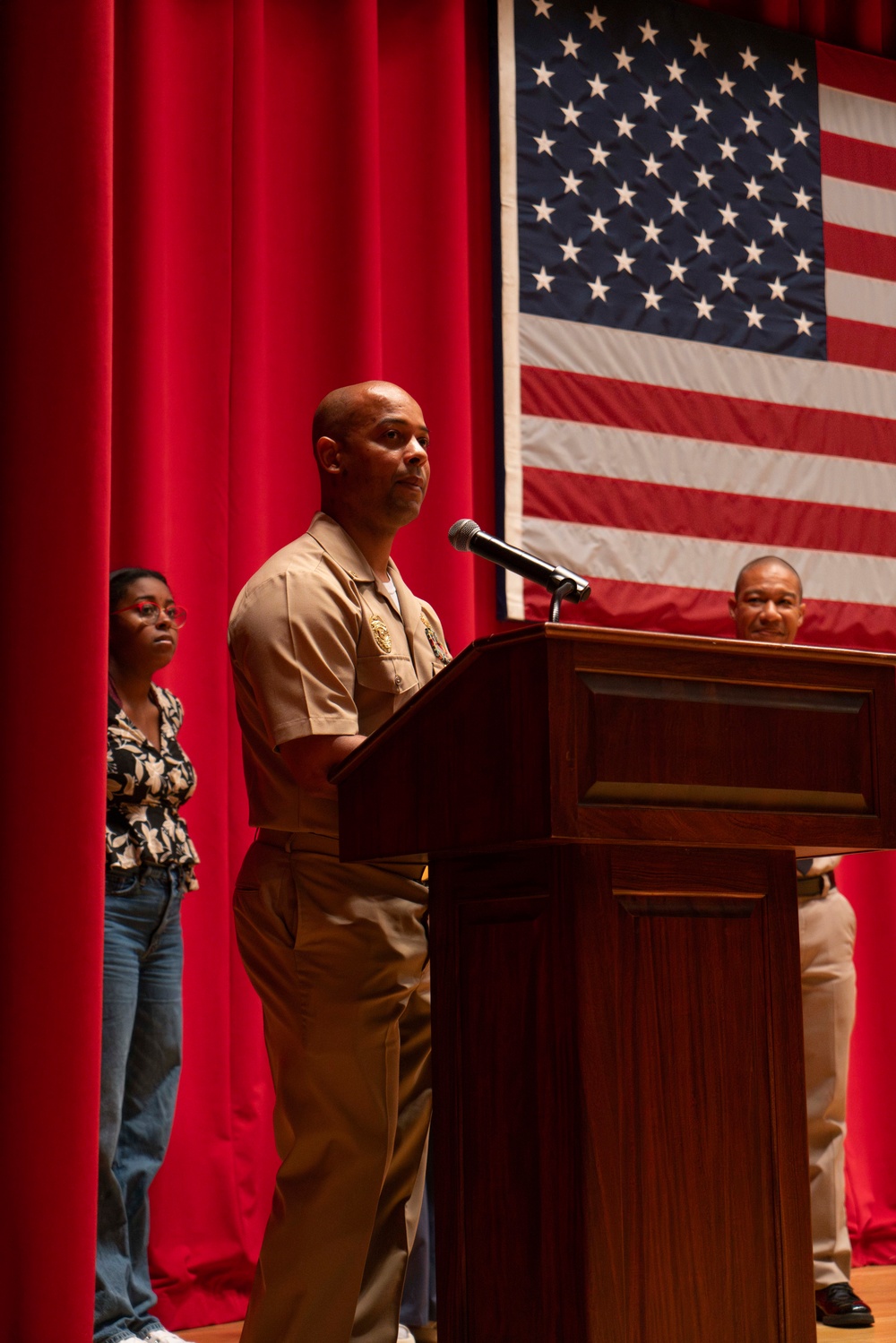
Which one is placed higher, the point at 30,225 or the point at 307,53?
the point at 307,53

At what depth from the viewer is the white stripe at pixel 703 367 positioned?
4.22 m

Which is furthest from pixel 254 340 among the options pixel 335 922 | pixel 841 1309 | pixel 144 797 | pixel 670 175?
pixel 841 1309

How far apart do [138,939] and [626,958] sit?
1625 millimetres

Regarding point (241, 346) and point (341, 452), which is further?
point (241, 346)

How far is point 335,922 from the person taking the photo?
6.82ft

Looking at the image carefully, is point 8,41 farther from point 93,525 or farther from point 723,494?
point 723,494

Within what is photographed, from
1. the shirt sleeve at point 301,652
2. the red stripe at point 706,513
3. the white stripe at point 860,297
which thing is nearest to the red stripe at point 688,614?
the red stripe at point 706,513

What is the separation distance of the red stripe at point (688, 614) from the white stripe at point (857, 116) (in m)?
1.57

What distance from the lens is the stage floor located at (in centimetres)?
318

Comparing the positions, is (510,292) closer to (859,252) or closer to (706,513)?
(706,513)

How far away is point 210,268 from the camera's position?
376 cm

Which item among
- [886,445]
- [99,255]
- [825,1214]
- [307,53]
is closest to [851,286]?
[886,445]

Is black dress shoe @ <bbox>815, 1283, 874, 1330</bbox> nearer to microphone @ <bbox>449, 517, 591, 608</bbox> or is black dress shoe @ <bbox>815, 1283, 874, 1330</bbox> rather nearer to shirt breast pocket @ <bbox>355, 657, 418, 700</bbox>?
shirt breast pocket @ <bbox>355, 657, 418, 700</bbox>

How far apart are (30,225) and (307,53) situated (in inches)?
82.9
